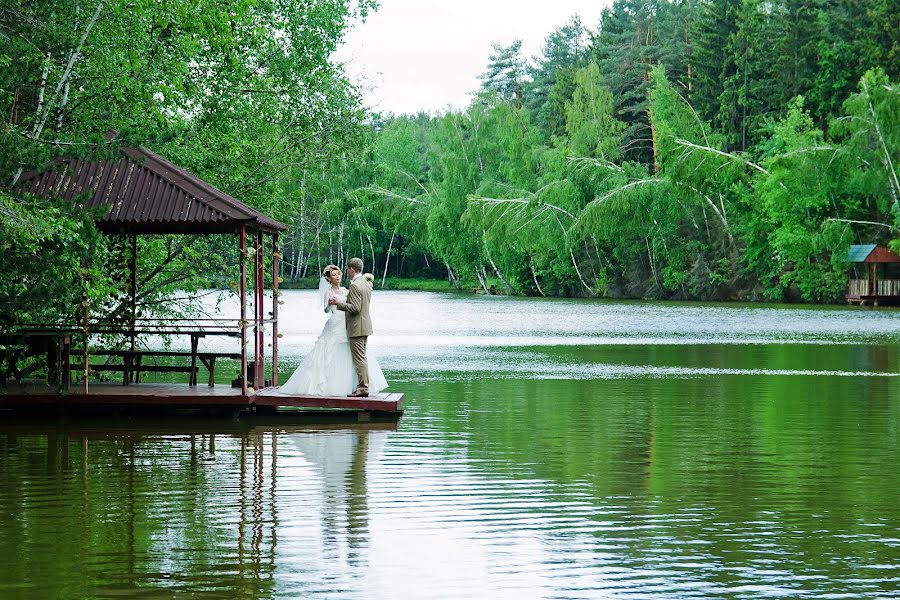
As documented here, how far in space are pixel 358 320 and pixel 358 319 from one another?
0.01 metres

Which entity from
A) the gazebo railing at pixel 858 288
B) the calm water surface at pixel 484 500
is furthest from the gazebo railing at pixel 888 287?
the calm water surface at pixel 484 500

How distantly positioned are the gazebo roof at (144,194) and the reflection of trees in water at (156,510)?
3.02m

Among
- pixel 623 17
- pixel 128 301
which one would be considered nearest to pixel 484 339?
pixel 128 301

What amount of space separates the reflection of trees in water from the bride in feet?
6.32

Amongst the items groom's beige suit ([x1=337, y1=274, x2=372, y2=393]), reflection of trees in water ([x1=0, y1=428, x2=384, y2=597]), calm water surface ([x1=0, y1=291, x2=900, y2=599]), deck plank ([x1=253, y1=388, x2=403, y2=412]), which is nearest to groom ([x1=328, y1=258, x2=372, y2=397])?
groom's beige suit ([x1=337, y1=274, x2=372, y2=393])

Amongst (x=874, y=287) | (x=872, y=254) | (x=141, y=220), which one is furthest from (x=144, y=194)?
(x=874, y=287)

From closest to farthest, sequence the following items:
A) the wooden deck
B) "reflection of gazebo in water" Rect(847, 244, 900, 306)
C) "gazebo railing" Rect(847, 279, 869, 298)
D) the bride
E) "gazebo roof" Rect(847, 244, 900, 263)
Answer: the wooden deck → the bride → "gazebo roof" Rect(847, 244, 900, 263) → "reflection of gazebo in water" Rect(847, 244, 900, 306) → "gazebo railing" Rect(847, 279, 869, 298)

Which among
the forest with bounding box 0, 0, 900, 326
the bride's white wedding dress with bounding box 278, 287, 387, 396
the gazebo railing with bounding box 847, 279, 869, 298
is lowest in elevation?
the bride's white wedding dress with bounding box 278, 287, 387, 396

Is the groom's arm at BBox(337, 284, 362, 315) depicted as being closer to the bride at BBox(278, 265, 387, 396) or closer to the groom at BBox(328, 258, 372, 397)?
the groom at BBox(328, 258, 372, 397)

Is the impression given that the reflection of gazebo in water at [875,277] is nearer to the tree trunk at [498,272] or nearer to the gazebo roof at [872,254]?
the gazebo roof at [872,254]

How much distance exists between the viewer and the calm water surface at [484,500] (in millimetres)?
7961

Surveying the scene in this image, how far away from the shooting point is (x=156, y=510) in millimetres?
10102

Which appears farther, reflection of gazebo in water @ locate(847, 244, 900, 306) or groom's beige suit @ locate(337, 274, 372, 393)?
reflection of gazebo in water @ locate(847, 244, 900, 306)

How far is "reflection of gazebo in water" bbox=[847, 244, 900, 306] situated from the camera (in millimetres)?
66438
